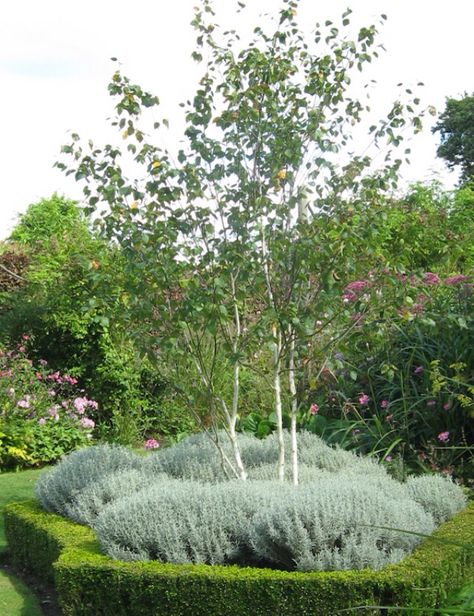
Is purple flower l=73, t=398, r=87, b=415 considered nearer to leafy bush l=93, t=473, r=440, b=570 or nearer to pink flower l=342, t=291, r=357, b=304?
pink flower l=342, t=291, r=357, b=304

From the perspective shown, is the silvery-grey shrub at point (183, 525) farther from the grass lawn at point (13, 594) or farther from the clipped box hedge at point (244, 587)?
the grass lawn at point (13, 594)

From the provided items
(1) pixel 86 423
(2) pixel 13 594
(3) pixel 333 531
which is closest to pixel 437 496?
(3) pixel 333 531

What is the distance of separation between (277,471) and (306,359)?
2.68ft

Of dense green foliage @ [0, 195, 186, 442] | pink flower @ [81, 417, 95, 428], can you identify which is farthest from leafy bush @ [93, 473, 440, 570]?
dense green foliage @ [0, 195, 186, 442]

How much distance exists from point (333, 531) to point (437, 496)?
1.12 m

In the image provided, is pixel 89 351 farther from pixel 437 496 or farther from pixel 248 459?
pixel 437 496

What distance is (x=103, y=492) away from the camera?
19.0ft

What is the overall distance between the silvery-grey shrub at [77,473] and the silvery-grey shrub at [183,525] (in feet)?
3.36

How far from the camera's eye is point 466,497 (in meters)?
5.88

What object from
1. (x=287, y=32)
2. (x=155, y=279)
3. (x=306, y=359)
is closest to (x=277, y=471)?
(x=306, y=359)

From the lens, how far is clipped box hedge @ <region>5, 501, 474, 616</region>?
4.34 m

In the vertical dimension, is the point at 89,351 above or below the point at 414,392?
above

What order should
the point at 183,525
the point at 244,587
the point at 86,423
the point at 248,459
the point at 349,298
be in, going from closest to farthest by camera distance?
the point at 244,587
the point at 183,525
the point at 248,459
the point at 349,298
the point at 86,423

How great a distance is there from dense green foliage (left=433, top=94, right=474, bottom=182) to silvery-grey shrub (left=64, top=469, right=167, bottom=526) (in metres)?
28.3
